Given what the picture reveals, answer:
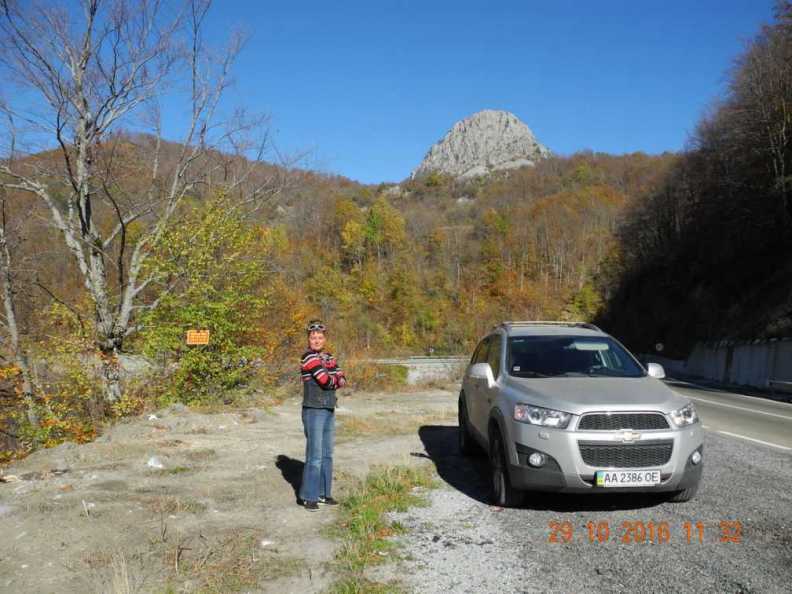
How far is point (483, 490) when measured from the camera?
23.3 feet

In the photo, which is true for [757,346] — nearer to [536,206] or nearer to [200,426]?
[200,426]

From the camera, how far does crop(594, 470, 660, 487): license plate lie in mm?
5461

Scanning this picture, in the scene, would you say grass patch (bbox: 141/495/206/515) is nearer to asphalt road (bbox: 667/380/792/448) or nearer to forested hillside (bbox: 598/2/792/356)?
asphalt road (bbox: 667/380/792/448)

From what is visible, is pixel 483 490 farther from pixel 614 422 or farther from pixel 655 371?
pixel 655 371

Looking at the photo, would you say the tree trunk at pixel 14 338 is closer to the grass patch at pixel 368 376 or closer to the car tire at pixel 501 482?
the grass patch at pixel 368 376

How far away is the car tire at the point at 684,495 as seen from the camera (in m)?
5.91

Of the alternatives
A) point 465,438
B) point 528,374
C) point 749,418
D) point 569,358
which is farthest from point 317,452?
point 749,418

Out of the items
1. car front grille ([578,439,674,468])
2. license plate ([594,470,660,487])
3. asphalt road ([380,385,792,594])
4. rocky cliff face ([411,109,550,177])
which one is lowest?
asphalt road ([380,385,792,594])

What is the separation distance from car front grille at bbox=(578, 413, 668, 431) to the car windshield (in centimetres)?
112

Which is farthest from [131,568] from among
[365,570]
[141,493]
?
[141,493]

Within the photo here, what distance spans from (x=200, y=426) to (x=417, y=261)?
7644 cm

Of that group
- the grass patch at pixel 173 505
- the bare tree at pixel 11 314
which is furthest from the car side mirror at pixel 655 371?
the bare tree at pixel 11 314

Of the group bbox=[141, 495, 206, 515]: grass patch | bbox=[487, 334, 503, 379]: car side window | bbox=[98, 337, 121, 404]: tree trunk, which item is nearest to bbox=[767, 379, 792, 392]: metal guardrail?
bbox=[487, 334, 503, 379]: car side window
